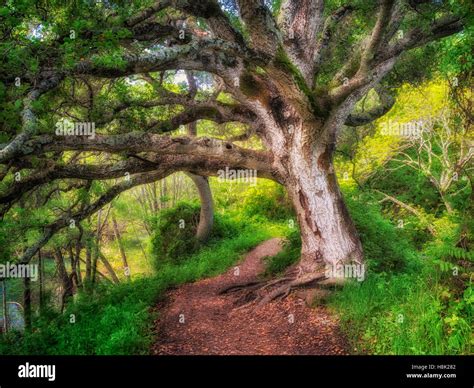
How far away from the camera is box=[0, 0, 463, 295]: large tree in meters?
5.16

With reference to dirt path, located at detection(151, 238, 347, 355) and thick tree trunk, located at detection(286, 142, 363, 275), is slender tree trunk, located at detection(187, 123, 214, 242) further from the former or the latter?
thick tree trunk, located at detection(286, 142, 363, 275)

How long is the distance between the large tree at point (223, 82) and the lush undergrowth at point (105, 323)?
186 centimetres

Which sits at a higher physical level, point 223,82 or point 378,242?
point 223,82

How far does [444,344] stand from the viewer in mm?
4359

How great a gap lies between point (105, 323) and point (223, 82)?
19.1 feet

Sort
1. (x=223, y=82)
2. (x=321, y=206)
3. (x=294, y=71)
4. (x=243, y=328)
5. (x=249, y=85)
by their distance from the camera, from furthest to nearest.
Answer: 1. (x=223, y=82)
2. (x=321, y=206)
3. (x=249, y=85)
4. (x=243, y=328)
5. (x=294, y=71)

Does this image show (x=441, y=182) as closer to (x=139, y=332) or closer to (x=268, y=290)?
(x=268, y=290)

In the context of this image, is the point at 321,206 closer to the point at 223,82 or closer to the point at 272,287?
the point at 272,287

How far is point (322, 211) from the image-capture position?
24.8 ft

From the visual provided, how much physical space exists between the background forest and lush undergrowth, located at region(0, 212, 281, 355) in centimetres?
3

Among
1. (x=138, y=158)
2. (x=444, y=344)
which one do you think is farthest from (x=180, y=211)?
(x=444, y=344)

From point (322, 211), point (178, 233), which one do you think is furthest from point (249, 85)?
point (178, 233)

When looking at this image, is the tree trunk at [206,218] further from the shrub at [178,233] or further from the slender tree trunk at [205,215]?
the shrub at [178,233]

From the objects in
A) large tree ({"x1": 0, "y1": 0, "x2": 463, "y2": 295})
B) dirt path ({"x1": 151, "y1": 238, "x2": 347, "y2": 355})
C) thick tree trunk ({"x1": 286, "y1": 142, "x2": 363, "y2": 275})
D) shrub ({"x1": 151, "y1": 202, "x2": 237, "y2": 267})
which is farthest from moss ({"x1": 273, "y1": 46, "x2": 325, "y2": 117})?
shrub ({"x1": 151, "y1": 202, "x2": 237, "y2": 267})
